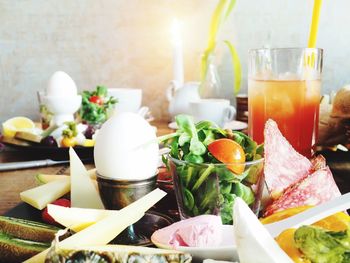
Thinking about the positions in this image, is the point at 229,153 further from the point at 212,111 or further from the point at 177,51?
the point at 177,51

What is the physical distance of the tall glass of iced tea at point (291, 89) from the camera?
0.89m

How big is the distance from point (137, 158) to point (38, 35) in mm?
1518

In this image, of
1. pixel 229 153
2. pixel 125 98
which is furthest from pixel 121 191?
pixel 125 98

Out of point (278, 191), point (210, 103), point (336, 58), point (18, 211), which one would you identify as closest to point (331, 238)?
point (278, 191)

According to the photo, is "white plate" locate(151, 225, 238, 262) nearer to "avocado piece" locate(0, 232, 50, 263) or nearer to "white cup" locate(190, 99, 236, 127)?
"avocado piece" locate(0, 232, 50, 263)

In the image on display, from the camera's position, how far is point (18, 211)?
2.25 feet

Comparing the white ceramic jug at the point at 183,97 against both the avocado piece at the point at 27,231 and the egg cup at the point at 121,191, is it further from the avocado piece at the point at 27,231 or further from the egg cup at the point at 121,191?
the avocado piece at the point at 27,231

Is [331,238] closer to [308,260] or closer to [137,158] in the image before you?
[308,260]

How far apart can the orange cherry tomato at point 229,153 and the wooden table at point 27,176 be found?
0.24m

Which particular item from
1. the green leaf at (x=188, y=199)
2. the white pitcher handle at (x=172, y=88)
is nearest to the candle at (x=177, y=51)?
the white pitcher handle at (x=172, y=88)

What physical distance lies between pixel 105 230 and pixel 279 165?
0.31m

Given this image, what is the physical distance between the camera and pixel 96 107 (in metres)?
1.43

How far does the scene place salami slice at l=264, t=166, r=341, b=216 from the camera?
2.02 feet

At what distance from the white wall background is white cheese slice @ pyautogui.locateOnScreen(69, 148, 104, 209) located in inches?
52.3
